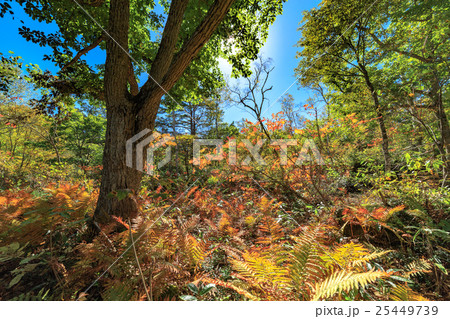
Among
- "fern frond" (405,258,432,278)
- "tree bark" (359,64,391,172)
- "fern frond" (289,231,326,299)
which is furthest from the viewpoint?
"tree bark" (359,64,391,172)

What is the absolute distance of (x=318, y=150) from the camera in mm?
3584

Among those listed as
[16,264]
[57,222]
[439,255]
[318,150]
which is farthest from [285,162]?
[16,264]

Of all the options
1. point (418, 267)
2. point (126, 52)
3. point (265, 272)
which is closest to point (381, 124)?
point (418, 267)

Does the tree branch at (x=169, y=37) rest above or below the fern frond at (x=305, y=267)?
above

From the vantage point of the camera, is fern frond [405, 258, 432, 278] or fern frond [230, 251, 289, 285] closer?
Answer: fern frond [230, 251, 289, 285]

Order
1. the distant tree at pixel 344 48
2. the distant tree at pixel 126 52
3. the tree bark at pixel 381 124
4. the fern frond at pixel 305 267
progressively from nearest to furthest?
the fern frond at pixel 305 267 < the distant tree at pixel 126 52 < the tree bark at pixel 381 124 < the distant tree at pixel 344 48

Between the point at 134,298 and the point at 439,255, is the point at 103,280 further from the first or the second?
the point at 439,255

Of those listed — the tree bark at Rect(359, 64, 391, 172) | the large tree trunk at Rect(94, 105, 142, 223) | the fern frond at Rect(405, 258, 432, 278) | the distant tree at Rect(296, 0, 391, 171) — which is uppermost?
the distant tree at Rect(296, 0, 391, 171)

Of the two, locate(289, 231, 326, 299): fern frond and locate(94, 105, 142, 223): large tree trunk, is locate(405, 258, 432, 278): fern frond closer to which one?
locate(289, 231, 326, 299): fern frond

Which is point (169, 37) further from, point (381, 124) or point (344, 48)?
point (344, 48)

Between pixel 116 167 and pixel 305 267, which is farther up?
pixel 116 167

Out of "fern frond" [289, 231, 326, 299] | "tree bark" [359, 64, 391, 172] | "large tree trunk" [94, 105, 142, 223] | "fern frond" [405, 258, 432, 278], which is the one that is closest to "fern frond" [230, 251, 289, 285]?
"fern frond" [289, 231, 326, 299]

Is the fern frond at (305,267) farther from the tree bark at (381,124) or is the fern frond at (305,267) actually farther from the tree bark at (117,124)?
the tree bark at (381,124)

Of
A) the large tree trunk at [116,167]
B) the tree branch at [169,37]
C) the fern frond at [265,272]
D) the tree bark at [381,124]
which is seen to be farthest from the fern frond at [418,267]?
the tree bark at [381,124]
